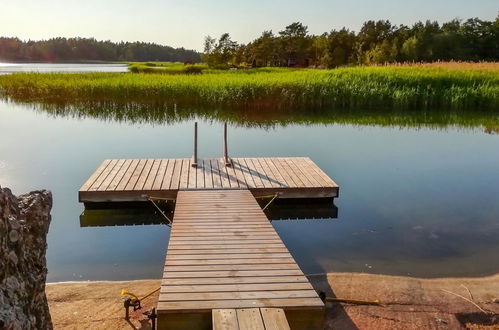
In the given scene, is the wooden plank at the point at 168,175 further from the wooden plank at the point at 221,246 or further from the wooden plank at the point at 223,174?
the wooden plank at the point at 221,246

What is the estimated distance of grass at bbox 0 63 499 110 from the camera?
18.3 metres

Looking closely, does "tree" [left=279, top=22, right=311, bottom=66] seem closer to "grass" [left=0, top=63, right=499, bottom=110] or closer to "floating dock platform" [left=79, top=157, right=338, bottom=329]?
"grass" [left=0, top=63, right=499, bottom=110]

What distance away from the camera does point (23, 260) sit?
88.6 inches

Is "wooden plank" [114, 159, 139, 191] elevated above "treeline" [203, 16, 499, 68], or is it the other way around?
"treeline" [203, 16, 499, 68]

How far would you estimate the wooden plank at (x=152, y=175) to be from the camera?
24.5 feet

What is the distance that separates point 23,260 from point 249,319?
1.62 m

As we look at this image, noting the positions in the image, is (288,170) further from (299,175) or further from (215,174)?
(215,174)

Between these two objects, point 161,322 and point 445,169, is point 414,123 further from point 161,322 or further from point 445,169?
point 161,322

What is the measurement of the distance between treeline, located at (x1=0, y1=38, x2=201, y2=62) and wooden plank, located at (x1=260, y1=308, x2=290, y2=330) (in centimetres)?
10568

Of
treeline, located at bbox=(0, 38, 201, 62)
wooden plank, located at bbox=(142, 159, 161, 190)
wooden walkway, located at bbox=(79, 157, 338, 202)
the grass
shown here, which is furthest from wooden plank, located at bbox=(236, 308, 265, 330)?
treeline, located at bbox=(0, 38, 201, 62)

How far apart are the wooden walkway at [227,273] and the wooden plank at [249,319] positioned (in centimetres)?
7

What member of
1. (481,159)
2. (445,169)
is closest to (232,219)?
(445,169)

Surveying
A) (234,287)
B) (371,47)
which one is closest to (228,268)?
(234,287)

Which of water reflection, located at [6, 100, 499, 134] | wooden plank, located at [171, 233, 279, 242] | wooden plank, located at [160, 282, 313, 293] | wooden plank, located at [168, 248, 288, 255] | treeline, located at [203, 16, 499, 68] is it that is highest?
treeline, located at [203, 16, 499, 68]
